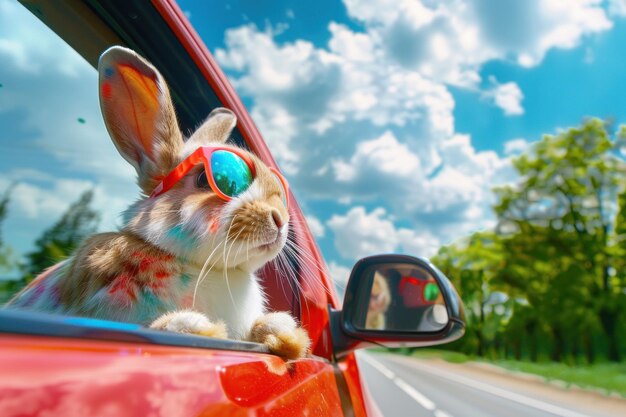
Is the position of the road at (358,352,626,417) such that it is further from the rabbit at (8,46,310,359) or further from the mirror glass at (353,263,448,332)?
the rabbit at (8,46,310,359)

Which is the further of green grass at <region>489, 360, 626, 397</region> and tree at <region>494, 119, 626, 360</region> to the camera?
tree at <region>494, 119, 626, 360</region>

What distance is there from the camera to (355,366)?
250 centimetres

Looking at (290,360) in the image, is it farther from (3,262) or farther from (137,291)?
(3,262)

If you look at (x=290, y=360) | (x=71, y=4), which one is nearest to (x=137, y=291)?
(x=290, y=360)

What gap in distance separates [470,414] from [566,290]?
22.4 metres

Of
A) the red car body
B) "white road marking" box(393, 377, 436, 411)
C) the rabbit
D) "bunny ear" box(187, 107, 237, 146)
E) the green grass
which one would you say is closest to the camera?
the red car body

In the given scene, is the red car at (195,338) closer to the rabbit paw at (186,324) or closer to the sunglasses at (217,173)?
the rabbit paw at (186,324)

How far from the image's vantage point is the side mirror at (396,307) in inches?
76.7

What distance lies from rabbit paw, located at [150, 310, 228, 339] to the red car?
38 millimetres

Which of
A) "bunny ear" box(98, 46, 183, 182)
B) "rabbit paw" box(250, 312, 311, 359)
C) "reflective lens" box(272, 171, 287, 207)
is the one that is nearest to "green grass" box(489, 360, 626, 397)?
"reflective lens" box(272, 171, 287, 207)

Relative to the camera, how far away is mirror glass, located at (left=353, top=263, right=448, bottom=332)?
207 cm

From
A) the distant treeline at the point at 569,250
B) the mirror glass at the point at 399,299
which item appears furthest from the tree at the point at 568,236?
the mirror glass at the point at 399,299

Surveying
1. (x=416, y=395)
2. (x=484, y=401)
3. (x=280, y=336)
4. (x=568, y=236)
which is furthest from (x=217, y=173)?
(x=568, y=236)

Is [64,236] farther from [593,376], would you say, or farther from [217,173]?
[593,376]
